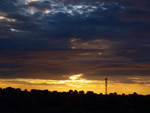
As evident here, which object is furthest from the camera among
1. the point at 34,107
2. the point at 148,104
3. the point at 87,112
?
the point at 148,104

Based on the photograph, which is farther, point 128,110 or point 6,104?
point 6,104

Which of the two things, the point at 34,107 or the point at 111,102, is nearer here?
the point at 34,107

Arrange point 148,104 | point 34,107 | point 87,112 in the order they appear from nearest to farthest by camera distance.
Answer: point 87,112 < point 34,107 < point 148,104

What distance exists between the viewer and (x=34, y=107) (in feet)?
109

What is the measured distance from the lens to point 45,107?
34031 mm

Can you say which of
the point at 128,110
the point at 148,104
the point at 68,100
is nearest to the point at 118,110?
the point at 128,110

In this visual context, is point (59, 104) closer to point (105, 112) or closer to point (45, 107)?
point (45, 107)

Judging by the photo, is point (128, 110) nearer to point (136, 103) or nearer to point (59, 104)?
point (136, 103)

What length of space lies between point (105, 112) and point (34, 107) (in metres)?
8.89

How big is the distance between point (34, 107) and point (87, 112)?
22.7 feet

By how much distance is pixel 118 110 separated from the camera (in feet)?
105

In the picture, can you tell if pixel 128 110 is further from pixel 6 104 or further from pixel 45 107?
pixel 6 104

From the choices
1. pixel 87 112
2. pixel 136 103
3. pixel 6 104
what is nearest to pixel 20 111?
pixel 6 104

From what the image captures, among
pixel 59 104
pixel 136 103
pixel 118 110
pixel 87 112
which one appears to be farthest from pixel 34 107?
pixel 136 103
